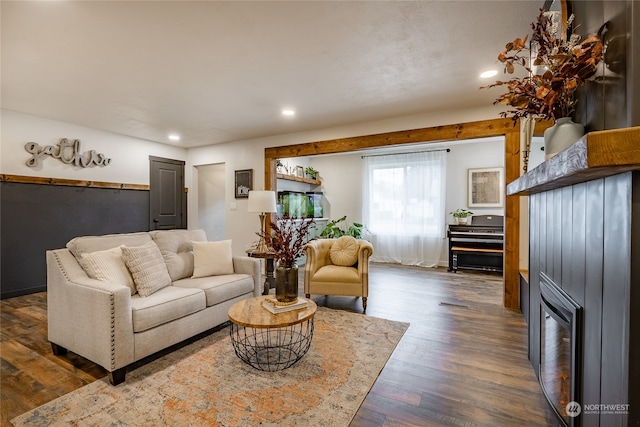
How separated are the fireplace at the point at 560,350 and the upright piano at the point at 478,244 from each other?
392cm

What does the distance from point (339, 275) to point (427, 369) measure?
4.84ft

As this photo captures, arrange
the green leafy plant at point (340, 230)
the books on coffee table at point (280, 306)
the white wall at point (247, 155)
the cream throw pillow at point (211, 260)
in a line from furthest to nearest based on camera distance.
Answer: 1. the green leafy plant at point (340, 230)
2. the white wall at point (247, 155)
3. the cream throw pillow at point (211, 260)
4. the books on coffee table at point (280, 306)

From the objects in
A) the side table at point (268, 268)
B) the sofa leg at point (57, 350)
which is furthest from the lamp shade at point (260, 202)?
the sofa leg at point (57, 350)

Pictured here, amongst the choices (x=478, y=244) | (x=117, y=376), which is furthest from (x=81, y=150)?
(x=478, y=244)

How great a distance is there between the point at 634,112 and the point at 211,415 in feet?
7.53

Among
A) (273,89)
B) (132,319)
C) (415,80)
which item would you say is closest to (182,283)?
(132,319)

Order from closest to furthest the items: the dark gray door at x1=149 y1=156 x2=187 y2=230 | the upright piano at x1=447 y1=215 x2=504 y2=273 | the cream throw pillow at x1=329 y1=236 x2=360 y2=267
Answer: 1. the cream throw pillow at x1=329 y1=236 x2=360 y2=267
2. the upright piano at x1=447 y1=215 x2=504 y2=273
3. the dark gray door at x1=149 y1=156 x2=187 y2=230

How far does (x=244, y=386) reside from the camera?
196 cm

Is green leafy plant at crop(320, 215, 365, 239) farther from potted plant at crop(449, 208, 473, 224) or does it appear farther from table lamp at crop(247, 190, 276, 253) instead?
table lamp at crop(247, 190, 276, 253)

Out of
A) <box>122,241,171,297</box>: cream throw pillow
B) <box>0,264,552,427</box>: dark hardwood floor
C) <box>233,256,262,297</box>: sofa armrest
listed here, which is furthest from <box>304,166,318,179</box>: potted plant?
<box>122,241,171,297</box>: cream throw pillow

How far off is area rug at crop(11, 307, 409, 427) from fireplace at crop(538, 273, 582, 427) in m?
1.01

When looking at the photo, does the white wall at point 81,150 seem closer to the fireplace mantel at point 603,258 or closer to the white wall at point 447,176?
the white wall at point 447,176

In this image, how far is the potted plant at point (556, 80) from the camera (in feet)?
3.82

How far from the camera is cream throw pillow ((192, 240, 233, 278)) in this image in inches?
119
